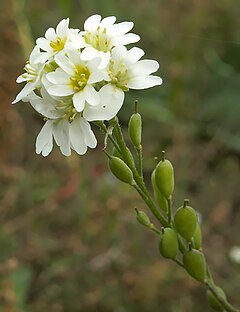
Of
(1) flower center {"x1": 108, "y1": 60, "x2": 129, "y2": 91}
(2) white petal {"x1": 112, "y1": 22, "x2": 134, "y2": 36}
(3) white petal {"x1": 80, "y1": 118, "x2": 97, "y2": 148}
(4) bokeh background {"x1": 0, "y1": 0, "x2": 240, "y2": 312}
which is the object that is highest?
(2) white petal {"x1": 112, "y1": 22, "x2": 134, "y2": 36}

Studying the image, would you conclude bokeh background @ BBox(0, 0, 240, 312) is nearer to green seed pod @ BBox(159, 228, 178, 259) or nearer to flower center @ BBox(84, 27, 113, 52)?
green seed pod @ BBox(159, 228, 178, 259)

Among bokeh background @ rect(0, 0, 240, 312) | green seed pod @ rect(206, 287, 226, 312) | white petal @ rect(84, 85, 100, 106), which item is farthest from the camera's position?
bokeh background @ rect(0, 0, 240, 312)

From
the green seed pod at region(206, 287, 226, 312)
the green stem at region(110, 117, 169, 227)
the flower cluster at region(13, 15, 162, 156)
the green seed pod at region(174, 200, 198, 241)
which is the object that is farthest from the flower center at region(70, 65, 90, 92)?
the green seed pod at region(206, 287, 226, 312)

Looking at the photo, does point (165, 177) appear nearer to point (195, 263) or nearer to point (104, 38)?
point (195, 263)

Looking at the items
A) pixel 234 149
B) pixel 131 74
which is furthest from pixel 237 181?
pixel 131 74

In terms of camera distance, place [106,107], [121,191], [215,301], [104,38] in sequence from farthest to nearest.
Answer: [121,191]
[215,301]
[104,38]
[106,107]

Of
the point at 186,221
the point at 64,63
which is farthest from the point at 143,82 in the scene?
the point at 186,221

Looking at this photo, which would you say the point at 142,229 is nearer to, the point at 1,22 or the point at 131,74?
the point at 1,22
